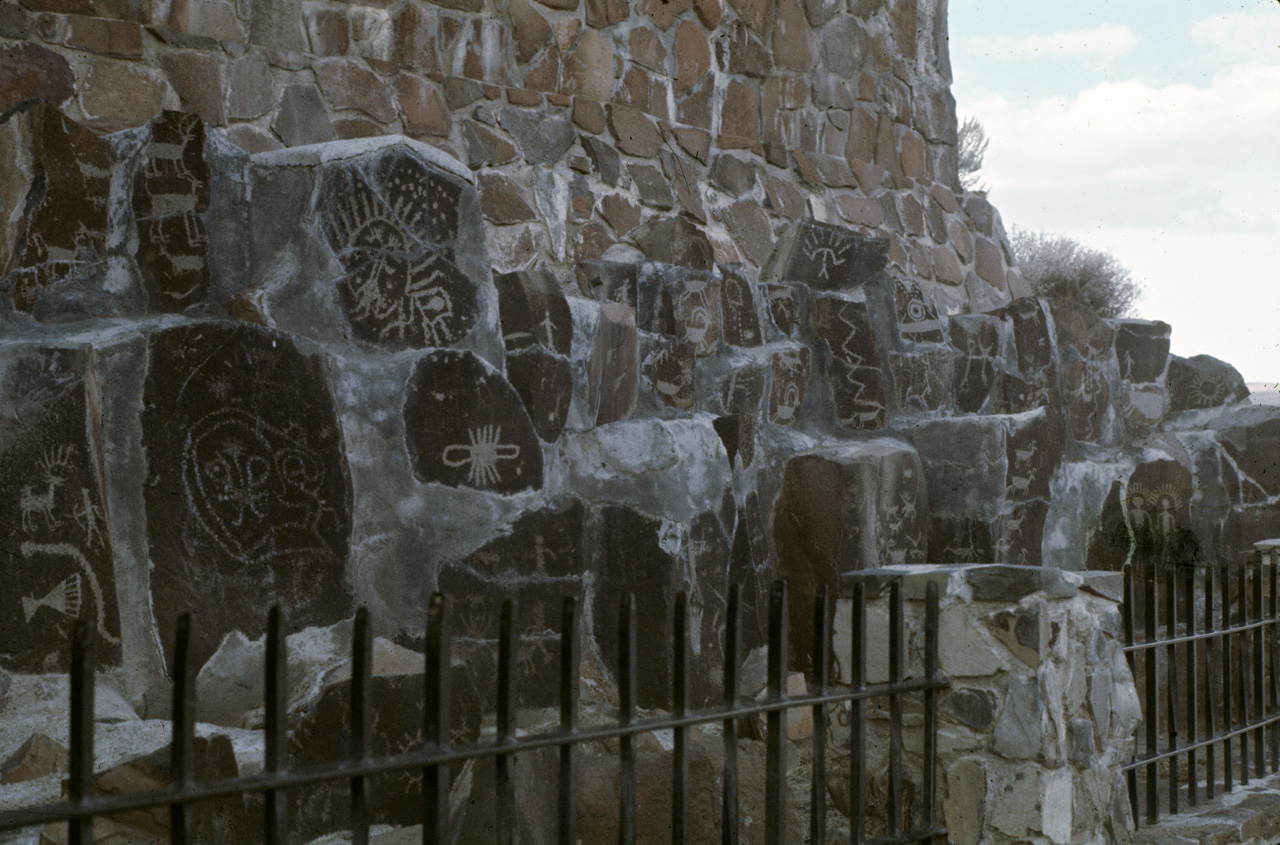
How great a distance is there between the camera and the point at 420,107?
5762 mm

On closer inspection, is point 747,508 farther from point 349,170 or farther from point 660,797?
point 349,170

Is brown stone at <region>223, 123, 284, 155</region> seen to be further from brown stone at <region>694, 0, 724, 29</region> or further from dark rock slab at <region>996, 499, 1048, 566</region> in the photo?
dark rock slab at <region>996, 499, 1048, 566</region>

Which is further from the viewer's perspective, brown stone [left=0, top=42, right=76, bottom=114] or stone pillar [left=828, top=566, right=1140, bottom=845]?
brown stone [left=0, top=42, right=76, bottom=114]

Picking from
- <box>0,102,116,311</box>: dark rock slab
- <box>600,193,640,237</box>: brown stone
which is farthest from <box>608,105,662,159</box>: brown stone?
<box>0,102,116,311</box>: dark rock slab

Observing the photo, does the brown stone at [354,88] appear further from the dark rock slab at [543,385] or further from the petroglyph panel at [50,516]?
the petroglyph panel at [50,516]

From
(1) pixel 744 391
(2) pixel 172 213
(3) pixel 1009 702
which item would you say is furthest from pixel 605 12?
(3) pixel 1009 702

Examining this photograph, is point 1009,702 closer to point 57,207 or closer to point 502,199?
point 57,207

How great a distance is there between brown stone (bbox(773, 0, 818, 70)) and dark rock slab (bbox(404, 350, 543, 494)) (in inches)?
187

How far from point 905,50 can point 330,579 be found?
259 inches

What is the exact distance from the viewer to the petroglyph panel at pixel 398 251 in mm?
3125

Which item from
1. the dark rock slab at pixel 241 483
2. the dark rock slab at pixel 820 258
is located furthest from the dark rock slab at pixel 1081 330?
the dark rock slab at pixel 241 483

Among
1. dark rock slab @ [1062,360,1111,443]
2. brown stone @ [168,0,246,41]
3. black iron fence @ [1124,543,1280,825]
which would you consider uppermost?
brown stone @ [168,0,246,41]

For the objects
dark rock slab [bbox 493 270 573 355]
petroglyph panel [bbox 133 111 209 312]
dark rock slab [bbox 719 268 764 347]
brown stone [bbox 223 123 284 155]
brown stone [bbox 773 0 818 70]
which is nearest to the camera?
petroglyph panel [bbox 133 111 209 312]

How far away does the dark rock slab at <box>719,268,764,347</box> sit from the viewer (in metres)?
4.29
